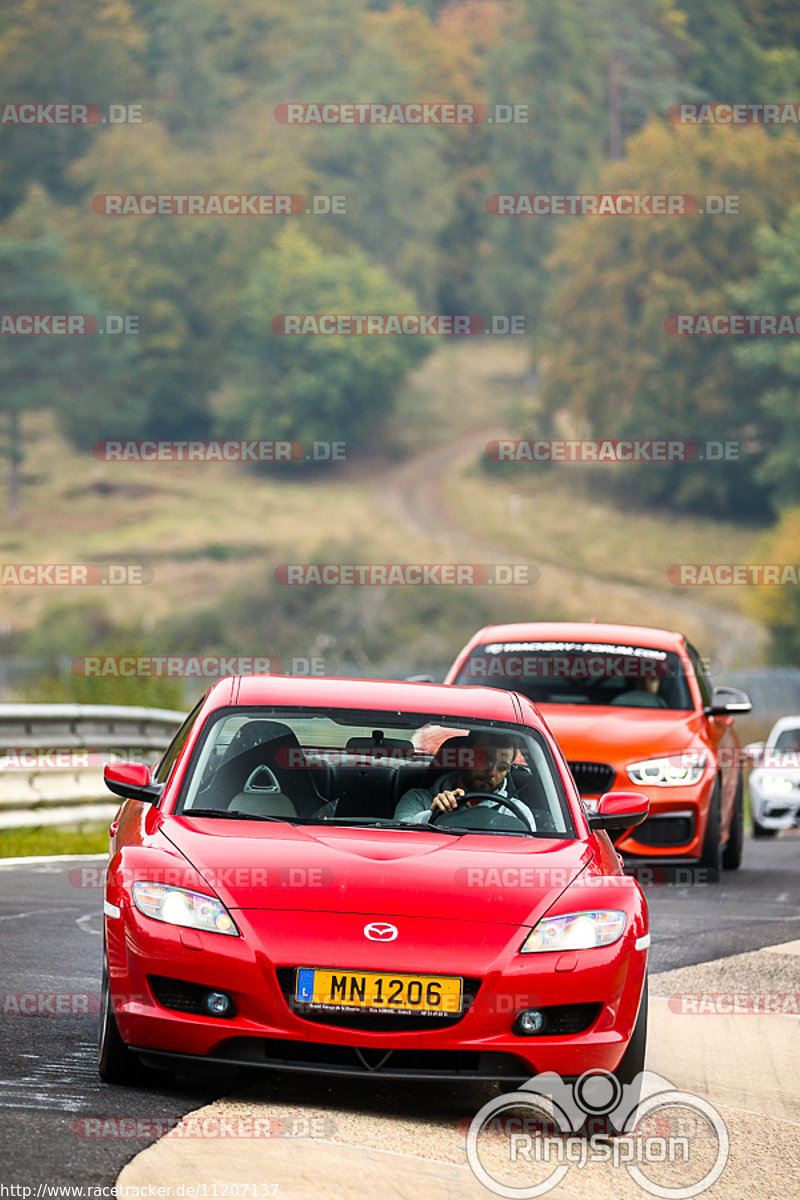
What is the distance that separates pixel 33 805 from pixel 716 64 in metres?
126

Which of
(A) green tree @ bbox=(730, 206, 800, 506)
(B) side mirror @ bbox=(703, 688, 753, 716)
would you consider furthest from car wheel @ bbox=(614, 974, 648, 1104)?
(A) green tree @ bbox=(730, 206, 800, 506)

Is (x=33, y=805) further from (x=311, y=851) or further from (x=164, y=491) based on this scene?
(x=164, y=491)

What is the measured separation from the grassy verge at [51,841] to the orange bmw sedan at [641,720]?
135 inches

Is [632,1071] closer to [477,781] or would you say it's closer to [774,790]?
[477,781]

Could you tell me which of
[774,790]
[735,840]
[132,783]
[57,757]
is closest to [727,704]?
[735,840]

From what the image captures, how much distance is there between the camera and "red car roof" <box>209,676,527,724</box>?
7.36 metres

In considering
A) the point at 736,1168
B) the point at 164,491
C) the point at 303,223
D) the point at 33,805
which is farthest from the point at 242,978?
the point at 303,223

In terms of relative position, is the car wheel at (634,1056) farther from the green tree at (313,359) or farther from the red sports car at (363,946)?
the green tree at (313,359)

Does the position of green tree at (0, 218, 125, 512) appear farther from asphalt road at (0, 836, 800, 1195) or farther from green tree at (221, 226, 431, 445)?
asphalt road at (0, 836, 800, 1195)

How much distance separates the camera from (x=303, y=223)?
11656cm

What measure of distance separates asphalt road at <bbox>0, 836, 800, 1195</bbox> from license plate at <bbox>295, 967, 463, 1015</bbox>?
1.53ft

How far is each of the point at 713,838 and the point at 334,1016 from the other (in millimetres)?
7913

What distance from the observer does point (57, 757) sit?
51.5 ft

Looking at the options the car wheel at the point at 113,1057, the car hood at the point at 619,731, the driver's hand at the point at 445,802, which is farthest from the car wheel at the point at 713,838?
the car wheel at the point at 113,1057
